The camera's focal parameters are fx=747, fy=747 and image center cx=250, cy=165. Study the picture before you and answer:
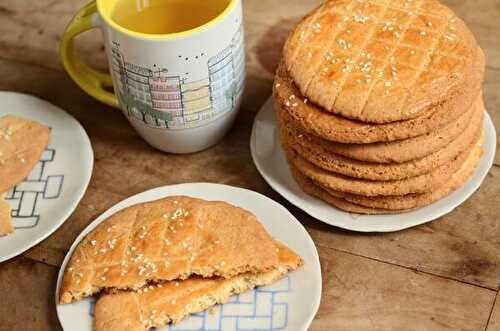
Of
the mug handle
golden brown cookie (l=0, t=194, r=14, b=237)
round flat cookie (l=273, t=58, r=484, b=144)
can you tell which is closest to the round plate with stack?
round flat cookie (l=273, t=58, r=484, b=144)

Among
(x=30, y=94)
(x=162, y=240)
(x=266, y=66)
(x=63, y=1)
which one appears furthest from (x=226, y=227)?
(x=63, y=1)

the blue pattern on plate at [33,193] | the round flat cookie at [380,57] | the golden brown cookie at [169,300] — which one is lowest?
the blue pattern on plate at [33,193]

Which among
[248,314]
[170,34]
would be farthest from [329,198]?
[170,34]

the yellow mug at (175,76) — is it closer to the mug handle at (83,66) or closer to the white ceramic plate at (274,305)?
the mug handle at (83,66)

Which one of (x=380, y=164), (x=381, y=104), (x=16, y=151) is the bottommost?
(x=16, y=151)

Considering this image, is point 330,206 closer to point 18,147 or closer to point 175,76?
point 175,76

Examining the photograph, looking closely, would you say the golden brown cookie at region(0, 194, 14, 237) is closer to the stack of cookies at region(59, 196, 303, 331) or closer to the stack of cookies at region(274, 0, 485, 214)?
the stack of cookies at region(59, 196, 303, 331)

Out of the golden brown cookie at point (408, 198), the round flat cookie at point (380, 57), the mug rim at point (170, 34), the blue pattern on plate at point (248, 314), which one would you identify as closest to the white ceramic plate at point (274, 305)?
the blue pattern on plate at point (248, 314)
